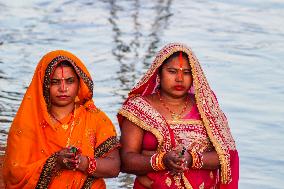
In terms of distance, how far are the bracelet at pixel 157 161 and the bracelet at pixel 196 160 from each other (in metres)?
0.18

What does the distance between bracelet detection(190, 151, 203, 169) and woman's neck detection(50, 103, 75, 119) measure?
826 millimetres

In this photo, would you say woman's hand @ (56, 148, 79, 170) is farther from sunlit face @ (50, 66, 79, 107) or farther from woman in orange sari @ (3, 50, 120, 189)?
sunlit face @ (50, 66, 79, 107)

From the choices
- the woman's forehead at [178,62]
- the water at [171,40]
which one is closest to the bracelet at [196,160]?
the woman's forehead at [178,62]

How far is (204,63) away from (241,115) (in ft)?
9.94

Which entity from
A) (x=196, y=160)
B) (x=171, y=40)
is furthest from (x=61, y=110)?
(x=171, y=40)

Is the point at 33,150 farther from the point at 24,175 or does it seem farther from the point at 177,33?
the point at 177,33

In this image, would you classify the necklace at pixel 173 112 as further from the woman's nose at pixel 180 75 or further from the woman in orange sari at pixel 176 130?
the woman's nose at pixel 180 75

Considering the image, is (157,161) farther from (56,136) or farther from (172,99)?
(56,136)

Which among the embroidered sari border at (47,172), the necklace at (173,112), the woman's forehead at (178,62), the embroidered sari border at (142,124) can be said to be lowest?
the embroidered sari border at (47,172)

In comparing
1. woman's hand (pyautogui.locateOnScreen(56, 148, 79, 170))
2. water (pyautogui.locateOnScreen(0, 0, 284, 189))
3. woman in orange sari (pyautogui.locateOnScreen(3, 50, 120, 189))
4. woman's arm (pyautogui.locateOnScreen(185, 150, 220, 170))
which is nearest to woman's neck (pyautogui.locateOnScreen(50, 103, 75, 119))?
woman in orange sari (pyautogui.locateOnScreen(3, 50, 120, 189))

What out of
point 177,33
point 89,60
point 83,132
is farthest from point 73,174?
point 177,33

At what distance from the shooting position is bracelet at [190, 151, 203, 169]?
6.82m

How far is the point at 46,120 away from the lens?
6.84 metres

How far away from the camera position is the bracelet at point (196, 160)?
682cm
